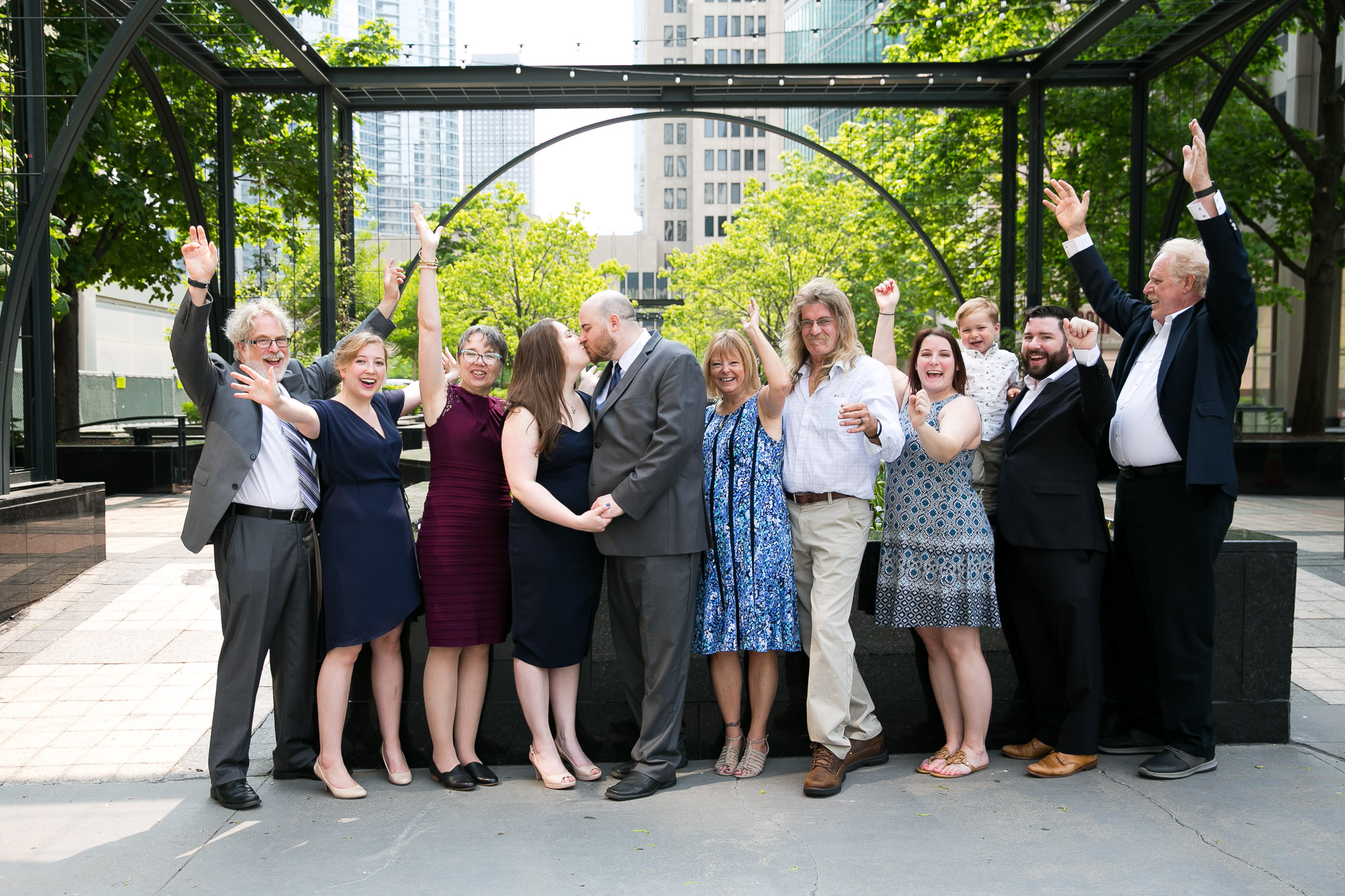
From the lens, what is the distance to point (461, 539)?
440 cm

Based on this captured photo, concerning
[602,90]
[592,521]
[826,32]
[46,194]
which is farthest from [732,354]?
[826,32]

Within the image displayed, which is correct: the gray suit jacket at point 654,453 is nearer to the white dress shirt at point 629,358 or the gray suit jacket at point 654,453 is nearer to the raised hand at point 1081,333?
the white dress shirt at point 629,358

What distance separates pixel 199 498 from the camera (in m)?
4.15

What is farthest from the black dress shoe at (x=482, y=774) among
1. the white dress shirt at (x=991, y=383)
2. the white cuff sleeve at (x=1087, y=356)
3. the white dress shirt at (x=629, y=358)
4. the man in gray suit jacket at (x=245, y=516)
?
the white cuff sleeve at (x=1087, y=356)

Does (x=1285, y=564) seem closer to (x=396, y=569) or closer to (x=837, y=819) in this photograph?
(x=837, y=819)

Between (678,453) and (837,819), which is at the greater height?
(678,453)

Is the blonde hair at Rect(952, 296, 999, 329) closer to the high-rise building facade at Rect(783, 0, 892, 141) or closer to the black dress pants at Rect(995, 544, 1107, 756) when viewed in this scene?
the black dress pants at Rect(995, 544, 1107, 756)

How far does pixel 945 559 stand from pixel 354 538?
7.72 feet

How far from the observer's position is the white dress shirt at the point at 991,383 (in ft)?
15.5

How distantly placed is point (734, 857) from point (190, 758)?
255 cm

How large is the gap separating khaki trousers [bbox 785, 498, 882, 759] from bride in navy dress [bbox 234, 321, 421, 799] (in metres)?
1.59

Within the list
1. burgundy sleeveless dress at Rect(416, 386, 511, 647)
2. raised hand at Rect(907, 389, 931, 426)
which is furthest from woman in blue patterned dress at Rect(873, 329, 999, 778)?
burgundy sleeveless dress at Rect(416, 386, 511, 647)

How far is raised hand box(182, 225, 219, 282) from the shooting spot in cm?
407

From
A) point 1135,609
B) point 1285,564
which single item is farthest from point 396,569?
point 1285,564
